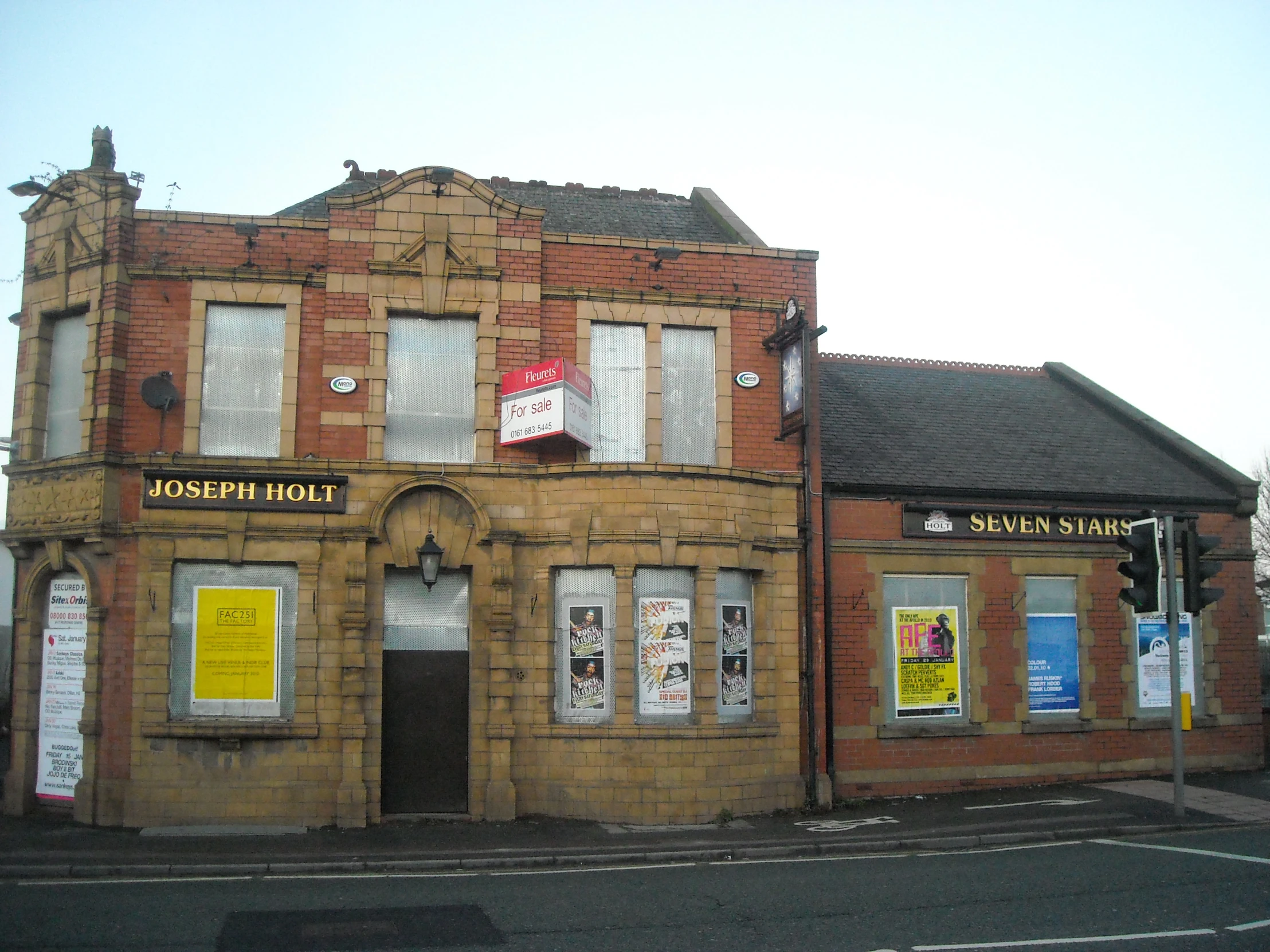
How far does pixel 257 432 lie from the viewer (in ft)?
47.5

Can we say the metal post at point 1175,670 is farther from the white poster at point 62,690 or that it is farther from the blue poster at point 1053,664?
the white poster at point 62,690

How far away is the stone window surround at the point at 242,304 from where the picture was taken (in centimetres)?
1430

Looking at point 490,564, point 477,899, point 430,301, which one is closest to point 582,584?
point 490,564

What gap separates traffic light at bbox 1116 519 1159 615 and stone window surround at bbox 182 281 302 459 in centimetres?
1093

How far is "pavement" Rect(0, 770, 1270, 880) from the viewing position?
1131cm

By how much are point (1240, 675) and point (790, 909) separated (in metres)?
13.0

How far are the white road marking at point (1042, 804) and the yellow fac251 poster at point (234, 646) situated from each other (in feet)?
31.5

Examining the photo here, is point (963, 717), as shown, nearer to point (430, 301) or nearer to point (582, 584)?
point (582, 584)

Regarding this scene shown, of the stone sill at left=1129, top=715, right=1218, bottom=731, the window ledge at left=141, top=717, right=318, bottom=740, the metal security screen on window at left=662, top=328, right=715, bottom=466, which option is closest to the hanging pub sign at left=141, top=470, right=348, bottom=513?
the window ledge at left=141, top=717, right=318, bottom=740

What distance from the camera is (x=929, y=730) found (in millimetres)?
16250

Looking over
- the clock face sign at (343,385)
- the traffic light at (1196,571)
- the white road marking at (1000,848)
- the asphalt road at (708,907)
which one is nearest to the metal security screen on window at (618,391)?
the clock face sign at (343,385)

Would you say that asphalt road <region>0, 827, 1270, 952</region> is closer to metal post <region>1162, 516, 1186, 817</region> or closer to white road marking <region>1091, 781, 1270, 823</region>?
metal post <region>1162, 516, 1186, 817</region>

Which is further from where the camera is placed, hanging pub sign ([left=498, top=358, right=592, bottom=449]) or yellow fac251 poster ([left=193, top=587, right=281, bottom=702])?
hanging pub sign ([left=498, top=358, right=592, bottom=449])

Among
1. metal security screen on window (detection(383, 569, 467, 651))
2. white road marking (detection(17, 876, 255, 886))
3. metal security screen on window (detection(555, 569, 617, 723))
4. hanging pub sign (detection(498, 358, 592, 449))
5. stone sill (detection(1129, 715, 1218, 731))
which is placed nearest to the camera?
white road marking (detection(17, 876, 255, 886))
